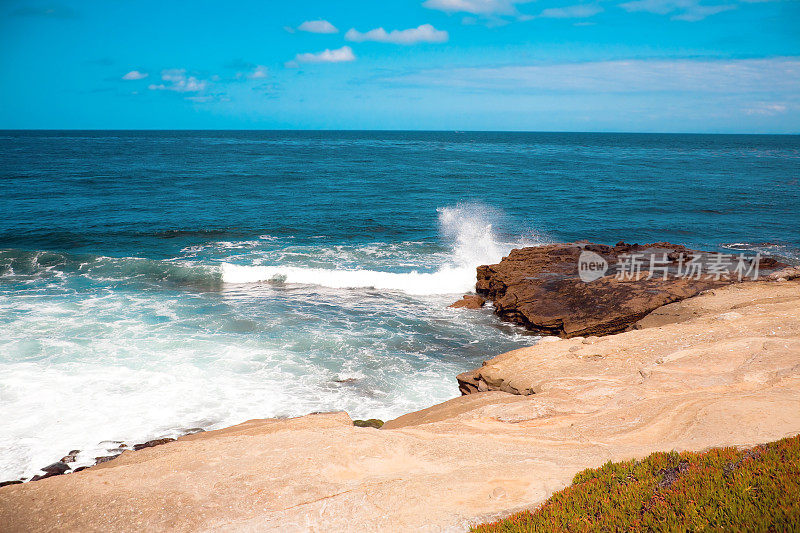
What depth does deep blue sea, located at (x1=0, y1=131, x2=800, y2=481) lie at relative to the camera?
1282cm

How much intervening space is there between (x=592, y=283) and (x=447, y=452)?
1210 centimetres

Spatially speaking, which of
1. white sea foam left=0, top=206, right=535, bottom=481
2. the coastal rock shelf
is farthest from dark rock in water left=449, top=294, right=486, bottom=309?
the coastal rock shelf

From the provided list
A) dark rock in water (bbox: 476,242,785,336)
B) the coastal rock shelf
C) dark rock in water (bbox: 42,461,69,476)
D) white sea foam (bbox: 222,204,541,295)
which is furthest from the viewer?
white sea foam (bbox: 222,204,541,295)

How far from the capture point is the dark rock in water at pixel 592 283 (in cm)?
1638

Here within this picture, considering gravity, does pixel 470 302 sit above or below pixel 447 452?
below

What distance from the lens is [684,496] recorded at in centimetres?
531

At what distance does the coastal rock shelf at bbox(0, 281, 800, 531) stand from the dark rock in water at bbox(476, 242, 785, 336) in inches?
199

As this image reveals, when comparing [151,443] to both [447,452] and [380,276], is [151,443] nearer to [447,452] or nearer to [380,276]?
[447,452]

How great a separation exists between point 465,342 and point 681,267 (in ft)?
28.1

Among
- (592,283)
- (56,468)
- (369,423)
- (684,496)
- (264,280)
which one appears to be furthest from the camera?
(264,280)

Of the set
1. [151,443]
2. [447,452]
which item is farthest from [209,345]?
[447,452]

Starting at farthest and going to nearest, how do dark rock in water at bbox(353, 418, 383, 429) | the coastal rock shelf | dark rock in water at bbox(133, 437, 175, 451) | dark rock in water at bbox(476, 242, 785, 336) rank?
dark rock in water at bbox(476, 242, 785, 336), dark rock in water at bbox(353, 418, 383, 429), dark rock in water at bbox(133, 437, 175, 451), the coastal rock shelf

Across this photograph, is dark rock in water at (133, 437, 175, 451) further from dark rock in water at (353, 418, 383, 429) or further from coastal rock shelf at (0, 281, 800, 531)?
dark rock in water at (353, 418, 383, 429)

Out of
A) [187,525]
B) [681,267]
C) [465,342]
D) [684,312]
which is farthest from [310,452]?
[681,267]
